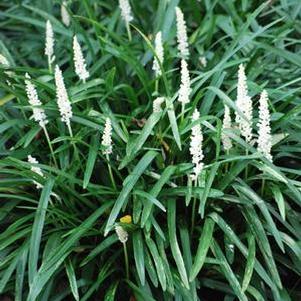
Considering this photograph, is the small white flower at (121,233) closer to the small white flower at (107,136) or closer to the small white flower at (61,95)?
the small white flower at (107,136)

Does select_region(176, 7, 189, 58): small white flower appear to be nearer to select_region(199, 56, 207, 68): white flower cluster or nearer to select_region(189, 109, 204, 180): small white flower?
select_region(199, 56, 207, 68): white flower cluster

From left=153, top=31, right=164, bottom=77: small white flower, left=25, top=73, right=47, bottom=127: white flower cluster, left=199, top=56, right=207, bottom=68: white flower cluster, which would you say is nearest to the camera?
left=25, top=73, right=47, bottom=127: white flower cluster

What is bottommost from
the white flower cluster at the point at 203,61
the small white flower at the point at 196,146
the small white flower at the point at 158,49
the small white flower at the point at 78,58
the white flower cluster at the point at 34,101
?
the small white flower at the point at 196,146

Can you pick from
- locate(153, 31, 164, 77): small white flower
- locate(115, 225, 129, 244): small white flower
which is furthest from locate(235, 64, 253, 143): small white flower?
locate(115, 225, 129, 244): small white flower

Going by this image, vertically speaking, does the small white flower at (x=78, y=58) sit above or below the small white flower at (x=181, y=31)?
below

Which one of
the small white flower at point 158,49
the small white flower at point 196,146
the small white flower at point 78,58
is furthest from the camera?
the small white flower at point 158,49

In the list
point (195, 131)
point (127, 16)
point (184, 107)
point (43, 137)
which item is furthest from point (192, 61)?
point (195, 131)

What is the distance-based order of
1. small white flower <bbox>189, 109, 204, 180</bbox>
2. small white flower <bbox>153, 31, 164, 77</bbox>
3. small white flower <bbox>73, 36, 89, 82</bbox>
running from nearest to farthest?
small white flower <bbox>189, 109, 204, 180</bbox>
small white flower <bbox>73, 36, 89, 82</bbox>
small white flower <bbox>153, 31, 164, 77</bbox>

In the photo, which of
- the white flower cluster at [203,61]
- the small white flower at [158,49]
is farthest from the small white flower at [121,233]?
the white flower cluster at [203,61]

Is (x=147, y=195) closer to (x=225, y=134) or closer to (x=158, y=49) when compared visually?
(x=225, y=134)
